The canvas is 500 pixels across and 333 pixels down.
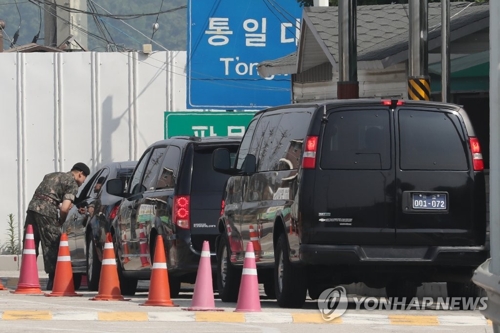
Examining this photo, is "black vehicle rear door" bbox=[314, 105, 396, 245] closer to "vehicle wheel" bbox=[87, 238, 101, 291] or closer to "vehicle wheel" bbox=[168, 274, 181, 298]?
"vehicle wheel" bbox=[168, 274, 181, 298]

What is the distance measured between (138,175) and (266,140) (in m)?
3.39

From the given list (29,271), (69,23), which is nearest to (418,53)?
(29,271)

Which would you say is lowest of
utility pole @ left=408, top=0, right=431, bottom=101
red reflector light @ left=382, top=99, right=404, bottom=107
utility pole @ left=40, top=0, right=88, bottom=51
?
red reflector light @ left=382, top=99, right=404, bottom=107

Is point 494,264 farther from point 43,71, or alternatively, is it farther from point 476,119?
point 43,71

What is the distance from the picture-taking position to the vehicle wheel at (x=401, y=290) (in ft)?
48.8

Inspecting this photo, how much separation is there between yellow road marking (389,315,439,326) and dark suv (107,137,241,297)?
353 centimetres

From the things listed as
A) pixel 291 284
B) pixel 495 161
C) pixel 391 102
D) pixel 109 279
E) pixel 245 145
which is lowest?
pixel 109 279

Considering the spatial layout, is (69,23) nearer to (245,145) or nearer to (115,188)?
(115,188)

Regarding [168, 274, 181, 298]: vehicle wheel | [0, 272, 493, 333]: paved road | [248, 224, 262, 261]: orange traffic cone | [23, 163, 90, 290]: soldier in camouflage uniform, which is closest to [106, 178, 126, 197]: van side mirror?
[168, 274, 181, 298]: vehicle wheel

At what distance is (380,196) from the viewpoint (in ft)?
41.9

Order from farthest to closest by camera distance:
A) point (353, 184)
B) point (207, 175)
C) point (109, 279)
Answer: point (207, 175) → point (109, 279) → point (353, 184)

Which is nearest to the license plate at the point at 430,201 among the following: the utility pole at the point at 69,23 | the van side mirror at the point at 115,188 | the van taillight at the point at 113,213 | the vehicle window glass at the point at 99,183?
the van side mirror at the point at 115,188

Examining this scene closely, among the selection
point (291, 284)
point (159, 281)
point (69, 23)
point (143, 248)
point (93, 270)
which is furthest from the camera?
point (69, 23)

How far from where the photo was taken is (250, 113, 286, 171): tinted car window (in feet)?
45.6
